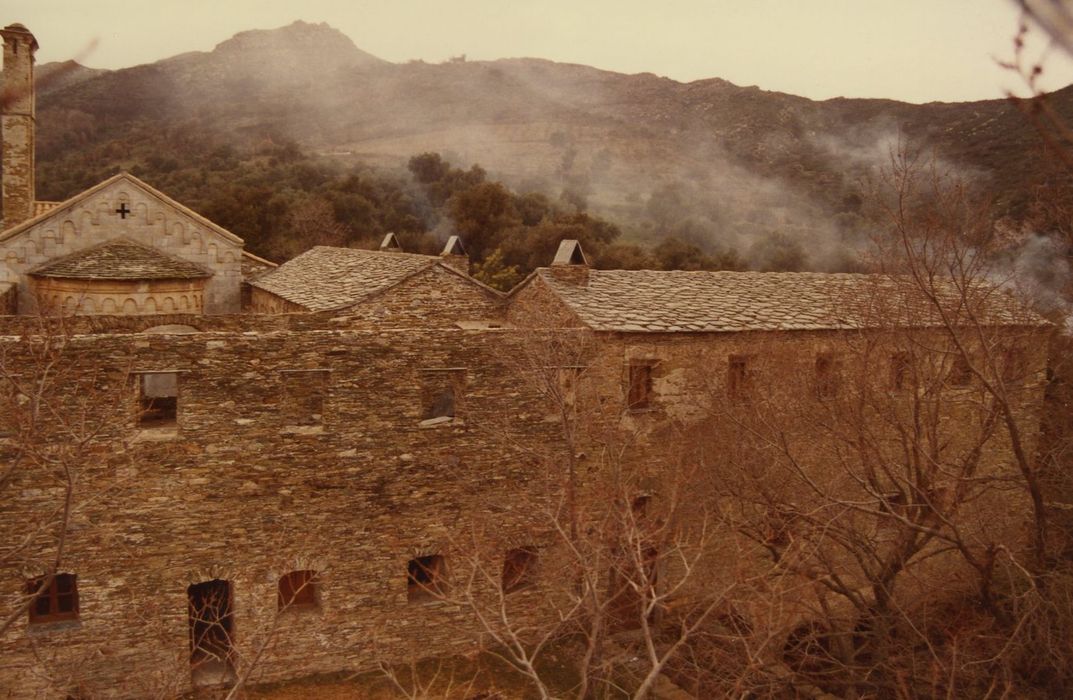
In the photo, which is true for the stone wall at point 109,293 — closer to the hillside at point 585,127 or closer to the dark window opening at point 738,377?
the dark window opening at point 738,377

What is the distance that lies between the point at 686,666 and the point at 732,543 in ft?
6.66

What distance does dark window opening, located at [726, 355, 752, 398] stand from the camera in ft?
45.2

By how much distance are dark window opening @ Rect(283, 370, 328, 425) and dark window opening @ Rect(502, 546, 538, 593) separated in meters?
3.86

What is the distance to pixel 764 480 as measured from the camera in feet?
37.4

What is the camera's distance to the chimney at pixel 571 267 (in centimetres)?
1467

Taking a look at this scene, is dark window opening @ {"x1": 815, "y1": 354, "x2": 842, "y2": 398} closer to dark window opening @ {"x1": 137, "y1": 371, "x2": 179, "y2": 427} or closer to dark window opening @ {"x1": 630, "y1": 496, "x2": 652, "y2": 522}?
dark window opening @ {"x1": 630, "y1": 496, "x2": 652, "y2": 522}

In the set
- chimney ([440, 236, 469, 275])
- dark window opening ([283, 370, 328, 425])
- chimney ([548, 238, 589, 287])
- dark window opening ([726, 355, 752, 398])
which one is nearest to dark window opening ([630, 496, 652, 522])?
dark window opening ([726, 355, 752, 398])

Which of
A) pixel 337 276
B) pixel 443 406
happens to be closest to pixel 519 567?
pixel 443 406

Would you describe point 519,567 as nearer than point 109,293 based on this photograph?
Yes

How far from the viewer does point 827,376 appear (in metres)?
14.3

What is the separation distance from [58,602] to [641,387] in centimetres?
900

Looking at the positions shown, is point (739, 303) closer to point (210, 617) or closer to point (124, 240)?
point (210, 617)

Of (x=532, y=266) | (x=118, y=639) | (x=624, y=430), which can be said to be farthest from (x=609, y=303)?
(x=532, y=266)

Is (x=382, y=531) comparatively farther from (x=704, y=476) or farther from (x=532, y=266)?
(x=532, y=266)
